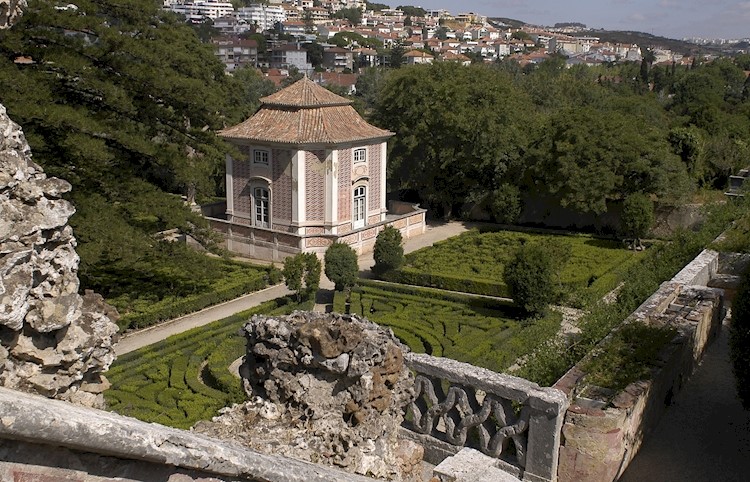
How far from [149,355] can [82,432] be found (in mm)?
13570

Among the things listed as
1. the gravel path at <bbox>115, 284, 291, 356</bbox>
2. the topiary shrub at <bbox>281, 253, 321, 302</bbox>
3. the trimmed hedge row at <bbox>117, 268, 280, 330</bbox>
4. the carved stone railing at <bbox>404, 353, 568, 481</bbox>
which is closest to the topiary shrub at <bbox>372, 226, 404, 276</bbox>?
the topiary shrub at <bbox>281, 253, 321, 302</bbox>

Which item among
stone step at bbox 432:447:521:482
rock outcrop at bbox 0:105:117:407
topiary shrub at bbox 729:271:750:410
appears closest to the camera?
rock outcrop at bbox 0:105:117:407

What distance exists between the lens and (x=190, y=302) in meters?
20.0

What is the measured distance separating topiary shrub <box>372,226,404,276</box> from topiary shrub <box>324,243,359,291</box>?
1970 mm

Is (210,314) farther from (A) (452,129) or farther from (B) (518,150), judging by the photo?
(B) (518,150)

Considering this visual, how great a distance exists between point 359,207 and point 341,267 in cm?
827

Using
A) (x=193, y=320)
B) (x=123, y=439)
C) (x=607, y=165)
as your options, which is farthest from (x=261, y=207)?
(x=123, y=439)

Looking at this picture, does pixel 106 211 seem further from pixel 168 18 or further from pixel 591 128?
pixel 591 128

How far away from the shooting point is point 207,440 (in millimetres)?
3877

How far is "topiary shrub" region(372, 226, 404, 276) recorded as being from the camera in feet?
77.4

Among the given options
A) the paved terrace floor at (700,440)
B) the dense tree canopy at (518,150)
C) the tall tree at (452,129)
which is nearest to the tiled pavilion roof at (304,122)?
the tall tree at (452,129)

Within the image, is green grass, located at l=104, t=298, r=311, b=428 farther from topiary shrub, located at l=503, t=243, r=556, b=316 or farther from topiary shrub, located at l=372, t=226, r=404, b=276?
topiary shrub, located at l=503, t=243, r=556, b=316

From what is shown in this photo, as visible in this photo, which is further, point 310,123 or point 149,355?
point 310,123

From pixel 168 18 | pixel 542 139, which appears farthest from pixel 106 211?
pixel 542 139
